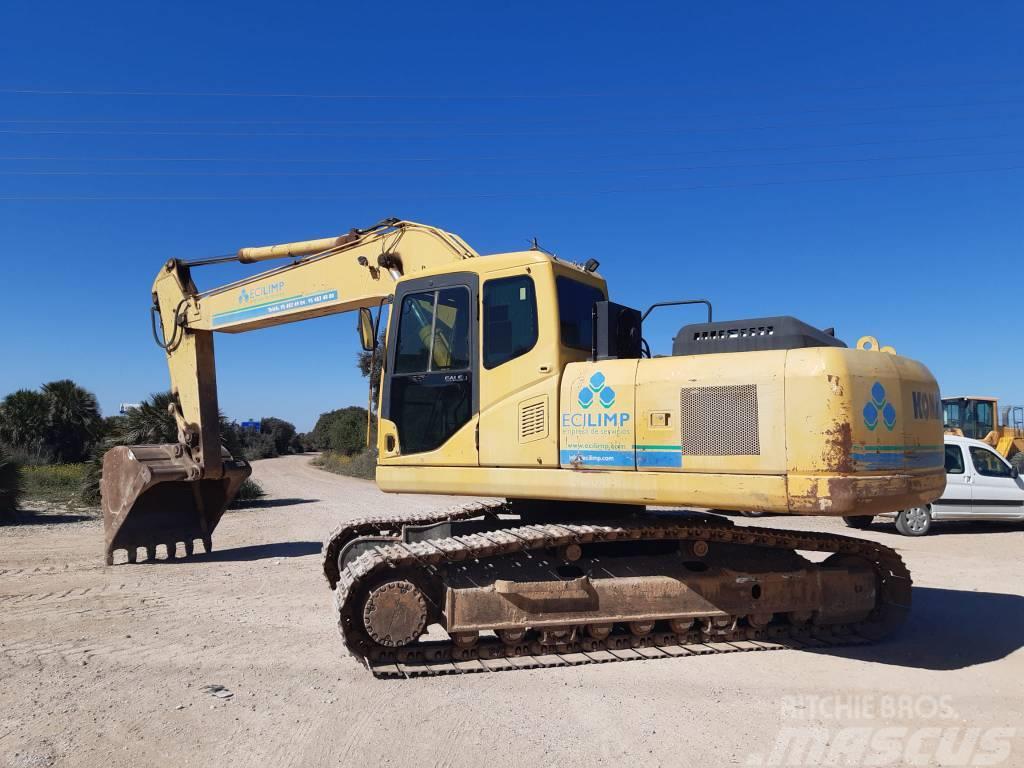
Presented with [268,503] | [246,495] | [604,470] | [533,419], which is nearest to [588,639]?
[604,470]

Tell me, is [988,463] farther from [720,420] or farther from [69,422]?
[69,422]

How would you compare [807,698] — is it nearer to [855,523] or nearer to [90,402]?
[855,523]

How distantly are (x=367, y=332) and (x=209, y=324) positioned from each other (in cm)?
338

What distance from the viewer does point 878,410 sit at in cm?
484

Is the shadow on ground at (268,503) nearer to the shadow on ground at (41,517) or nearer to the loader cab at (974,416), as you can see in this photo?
the shadow on ground at (41,517)

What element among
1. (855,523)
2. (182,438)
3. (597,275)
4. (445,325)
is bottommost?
(855,523)

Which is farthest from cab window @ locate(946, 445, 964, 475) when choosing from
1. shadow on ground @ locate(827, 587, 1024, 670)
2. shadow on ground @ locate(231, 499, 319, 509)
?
shadow on ground @ locate(231, 499, 319, 509)

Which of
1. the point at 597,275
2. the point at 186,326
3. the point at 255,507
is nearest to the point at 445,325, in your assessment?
the point at 597,275

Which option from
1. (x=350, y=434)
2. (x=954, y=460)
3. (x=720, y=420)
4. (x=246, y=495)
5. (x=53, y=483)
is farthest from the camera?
(x=350, y=434)

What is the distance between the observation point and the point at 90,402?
26.9 m

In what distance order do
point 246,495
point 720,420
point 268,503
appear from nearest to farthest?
point 720,420 < point 268,503 < point 246,495

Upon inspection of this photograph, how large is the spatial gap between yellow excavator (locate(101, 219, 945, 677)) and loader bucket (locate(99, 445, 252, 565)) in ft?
11.6

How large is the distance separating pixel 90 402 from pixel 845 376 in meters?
28.6

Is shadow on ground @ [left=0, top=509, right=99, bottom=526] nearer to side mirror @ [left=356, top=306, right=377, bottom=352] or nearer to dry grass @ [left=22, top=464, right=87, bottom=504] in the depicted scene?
dry grass @ [left=22, top=464, right=87, bottom=504]
